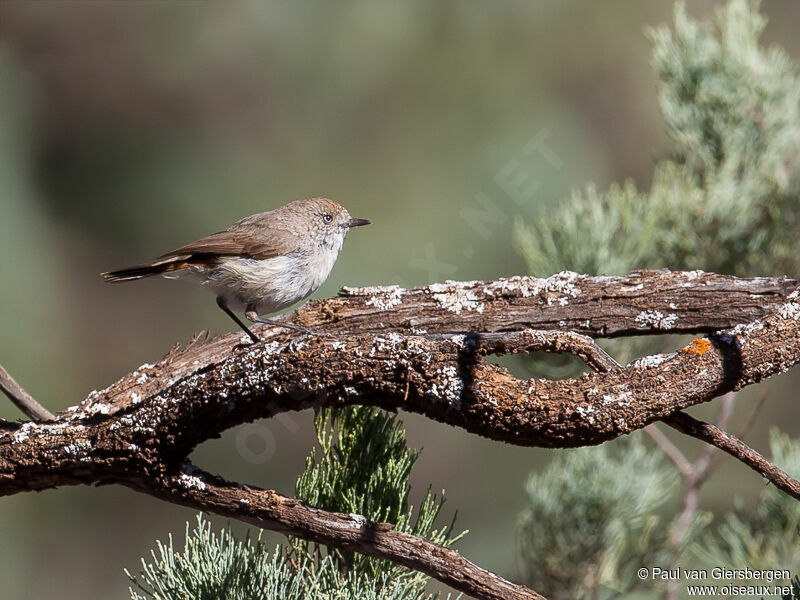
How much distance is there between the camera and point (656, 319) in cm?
187

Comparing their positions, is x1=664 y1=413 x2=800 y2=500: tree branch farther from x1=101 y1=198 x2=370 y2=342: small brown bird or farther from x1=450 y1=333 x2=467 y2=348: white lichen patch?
x1=101 y1=198 x2=370 y2=342: small brown bird

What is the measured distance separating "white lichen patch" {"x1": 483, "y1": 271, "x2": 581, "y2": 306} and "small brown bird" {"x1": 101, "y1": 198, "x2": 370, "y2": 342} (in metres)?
0.69

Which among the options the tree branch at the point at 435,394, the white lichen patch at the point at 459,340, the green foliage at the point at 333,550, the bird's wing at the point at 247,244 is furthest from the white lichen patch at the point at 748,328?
the bird's wing at the point at 247,244

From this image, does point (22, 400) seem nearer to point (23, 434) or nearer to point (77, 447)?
point (23, 434)

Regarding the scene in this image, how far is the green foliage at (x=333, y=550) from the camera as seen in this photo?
1.63 meters

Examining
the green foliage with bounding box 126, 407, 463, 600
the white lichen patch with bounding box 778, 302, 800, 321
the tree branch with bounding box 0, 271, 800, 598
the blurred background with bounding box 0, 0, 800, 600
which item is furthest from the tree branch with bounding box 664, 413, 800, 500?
the blurred background with bounding box 0, 0, 800, 600

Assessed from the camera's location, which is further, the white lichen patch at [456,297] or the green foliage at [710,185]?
the green foliage at [710,185]

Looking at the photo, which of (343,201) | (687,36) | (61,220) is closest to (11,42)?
(61,220)

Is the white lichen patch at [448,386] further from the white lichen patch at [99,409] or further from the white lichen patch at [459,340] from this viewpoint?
the white lichen patch at [99,409]

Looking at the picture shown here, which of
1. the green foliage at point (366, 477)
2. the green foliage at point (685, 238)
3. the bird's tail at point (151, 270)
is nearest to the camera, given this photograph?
the green foliage at point (366, 477)

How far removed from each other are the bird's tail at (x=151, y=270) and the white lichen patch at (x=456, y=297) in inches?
31.9

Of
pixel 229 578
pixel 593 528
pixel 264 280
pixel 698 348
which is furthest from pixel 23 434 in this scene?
pixel 593 528

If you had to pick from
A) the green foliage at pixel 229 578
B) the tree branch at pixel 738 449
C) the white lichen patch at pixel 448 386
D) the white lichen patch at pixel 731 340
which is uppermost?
the white lichen patch at pixel 731 340

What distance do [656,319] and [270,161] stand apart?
4097 millimetres
